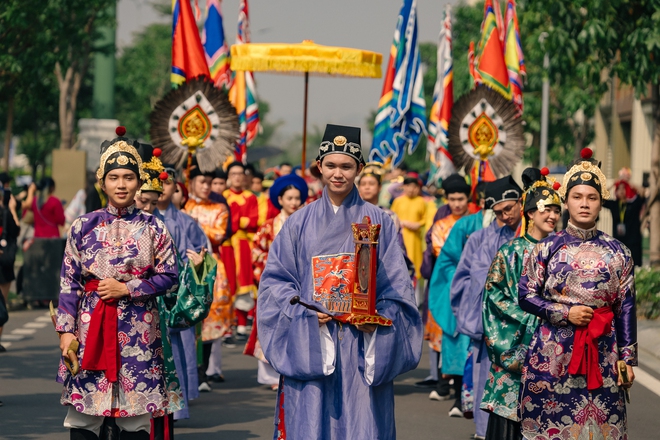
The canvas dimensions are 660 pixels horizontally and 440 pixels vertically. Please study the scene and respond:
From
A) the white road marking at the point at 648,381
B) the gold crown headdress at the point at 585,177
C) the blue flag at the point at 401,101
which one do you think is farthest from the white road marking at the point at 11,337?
the gold crown headdress at the point at 585,177

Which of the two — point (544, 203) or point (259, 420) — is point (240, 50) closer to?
point (259, 420)

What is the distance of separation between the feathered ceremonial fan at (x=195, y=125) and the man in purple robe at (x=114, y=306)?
4638mm

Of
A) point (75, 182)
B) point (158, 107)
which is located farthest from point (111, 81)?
point (158, 107)

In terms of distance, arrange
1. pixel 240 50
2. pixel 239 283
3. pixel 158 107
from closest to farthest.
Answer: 1. pixel 158 107
2. pixel 240 50
3. pixel 239 283

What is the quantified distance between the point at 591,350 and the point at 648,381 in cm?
516

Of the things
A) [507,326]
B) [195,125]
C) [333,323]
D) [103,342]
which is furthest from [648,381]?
[103,342]

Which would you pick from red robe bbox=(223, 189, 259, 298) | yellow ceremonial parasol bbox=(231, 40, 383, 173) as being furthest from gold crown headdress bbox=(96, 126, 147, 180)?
red robe bbox=(223, 189, 259, 298)

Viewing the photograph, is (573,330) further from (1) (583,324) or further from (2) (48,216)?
(2) (48,216)

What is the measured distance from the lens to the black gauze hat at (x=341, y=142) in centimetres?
554

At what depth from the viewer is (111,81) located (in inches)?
1077

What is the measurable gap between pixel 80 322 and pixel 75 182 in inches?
780

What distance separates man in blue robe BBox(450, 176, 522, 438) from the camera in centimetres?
793

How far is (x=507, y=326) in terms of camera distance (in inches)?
270

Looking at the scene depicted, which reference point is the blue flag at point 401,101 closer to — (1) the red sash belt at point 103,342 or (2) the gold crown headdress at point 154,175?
(2) the gold crown headdress at point 154,175
